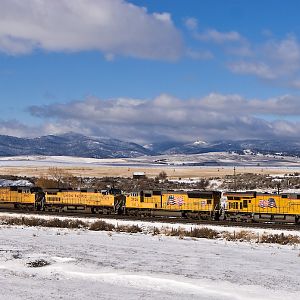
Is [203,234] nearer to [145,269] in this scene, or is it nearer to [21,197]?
[145,269]

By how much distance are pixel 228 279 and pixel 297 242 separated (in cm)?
1435

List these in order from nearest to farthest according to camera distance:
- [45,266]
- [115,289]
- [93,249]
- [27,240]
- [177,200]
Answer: [115,289] → [45,266] → [93,249] → [27,240] → [177,200]

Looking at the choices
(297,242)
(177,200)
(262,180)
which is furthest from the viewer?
(262,180)

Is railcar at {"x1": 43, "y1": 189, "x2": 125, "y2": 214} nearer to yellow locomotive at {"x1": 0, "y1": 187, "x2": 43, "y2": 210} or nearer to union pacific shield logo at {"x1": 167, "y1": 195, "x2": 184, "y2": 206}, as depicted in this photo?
yellow locomotive at {"x1": 0, "y1": 187, "x2": 43, "y2": 210}

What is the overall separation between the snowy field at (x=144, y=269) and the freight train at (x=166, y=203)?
1446 centimetres

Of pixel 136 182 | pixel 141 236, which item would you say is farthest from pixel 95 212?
pixel 136 182

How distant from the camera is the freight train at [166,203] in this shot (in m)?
43.7

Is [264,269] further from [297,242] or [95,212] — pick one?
[95,212]

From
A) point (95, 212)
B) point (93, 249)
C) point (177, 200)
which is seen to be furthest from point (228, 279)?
point (95, 212)

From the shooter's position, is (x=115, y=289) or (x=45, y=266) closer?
(x=115, y=289)

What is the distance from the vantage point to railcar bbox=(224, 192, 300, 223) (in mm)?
42750

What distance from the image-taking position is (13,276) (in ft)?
59.0

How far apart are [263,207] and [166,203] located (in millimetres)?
10295

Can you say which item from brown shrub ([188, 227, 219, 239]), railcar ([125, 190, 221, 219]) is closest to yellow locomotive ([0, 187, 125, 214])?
railcar ([125, 190, 221, 219])
